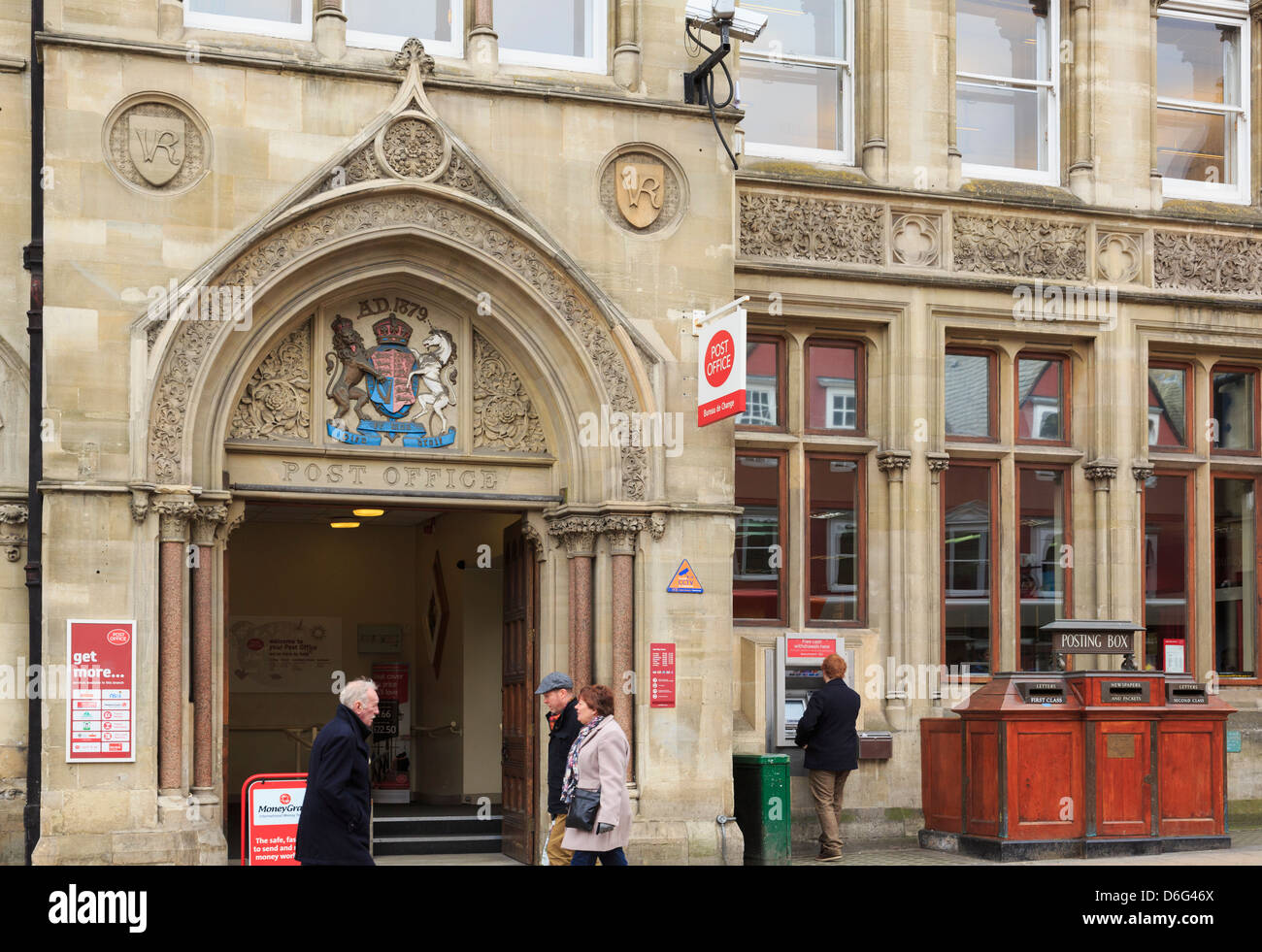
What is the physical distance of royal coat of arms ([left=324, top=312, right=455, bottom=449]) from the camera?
13828 mm

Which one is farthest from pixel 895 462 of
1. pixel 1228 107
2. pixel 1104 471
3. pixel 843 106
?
pixel 1228 107

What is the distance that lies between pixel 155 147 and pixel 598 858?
6435mm

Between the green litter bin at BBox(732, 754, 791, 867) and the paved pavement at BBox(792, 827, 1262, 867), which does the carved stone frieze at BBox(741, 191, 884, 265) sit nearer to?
the green litter bin at BBox(732, 754, 791, 867)

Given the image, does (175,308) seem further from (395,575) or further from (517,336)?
(395,575)

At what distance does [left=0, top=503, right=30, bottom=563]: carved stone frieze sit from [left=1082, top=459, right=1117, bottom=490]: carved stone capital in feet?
33.4

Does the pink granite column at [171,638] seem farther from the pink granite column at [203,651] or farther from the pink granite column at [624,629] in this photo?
the pink granite column at [624,629]

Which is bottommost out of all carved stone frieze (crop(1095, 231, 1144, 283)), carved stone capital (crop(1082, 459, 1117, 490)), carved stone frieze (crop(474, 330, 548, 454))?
carved stone capital (crop(1082, 459, 1117, 490))

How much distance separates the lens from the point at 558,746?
38.8 ft

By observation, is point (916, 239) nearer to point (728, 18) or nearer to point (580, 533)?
point (728, 18)

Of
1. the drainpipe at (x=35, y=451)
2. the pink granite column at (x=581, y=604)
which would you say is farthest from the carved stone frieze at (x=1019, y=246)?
the drainpipe at (x=35, y=451)

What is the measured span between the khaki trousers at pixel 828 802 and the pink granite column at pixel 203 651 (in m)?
5.12

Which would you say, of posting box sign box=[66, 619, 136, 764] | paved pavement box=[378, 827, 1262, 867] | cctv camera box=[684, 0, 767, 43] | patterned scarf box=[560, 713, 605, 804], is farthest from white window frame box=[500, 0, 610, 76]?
paved pavement box=[378, 827, 1262, 867]

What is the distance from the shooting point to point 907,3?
16.8 metres
